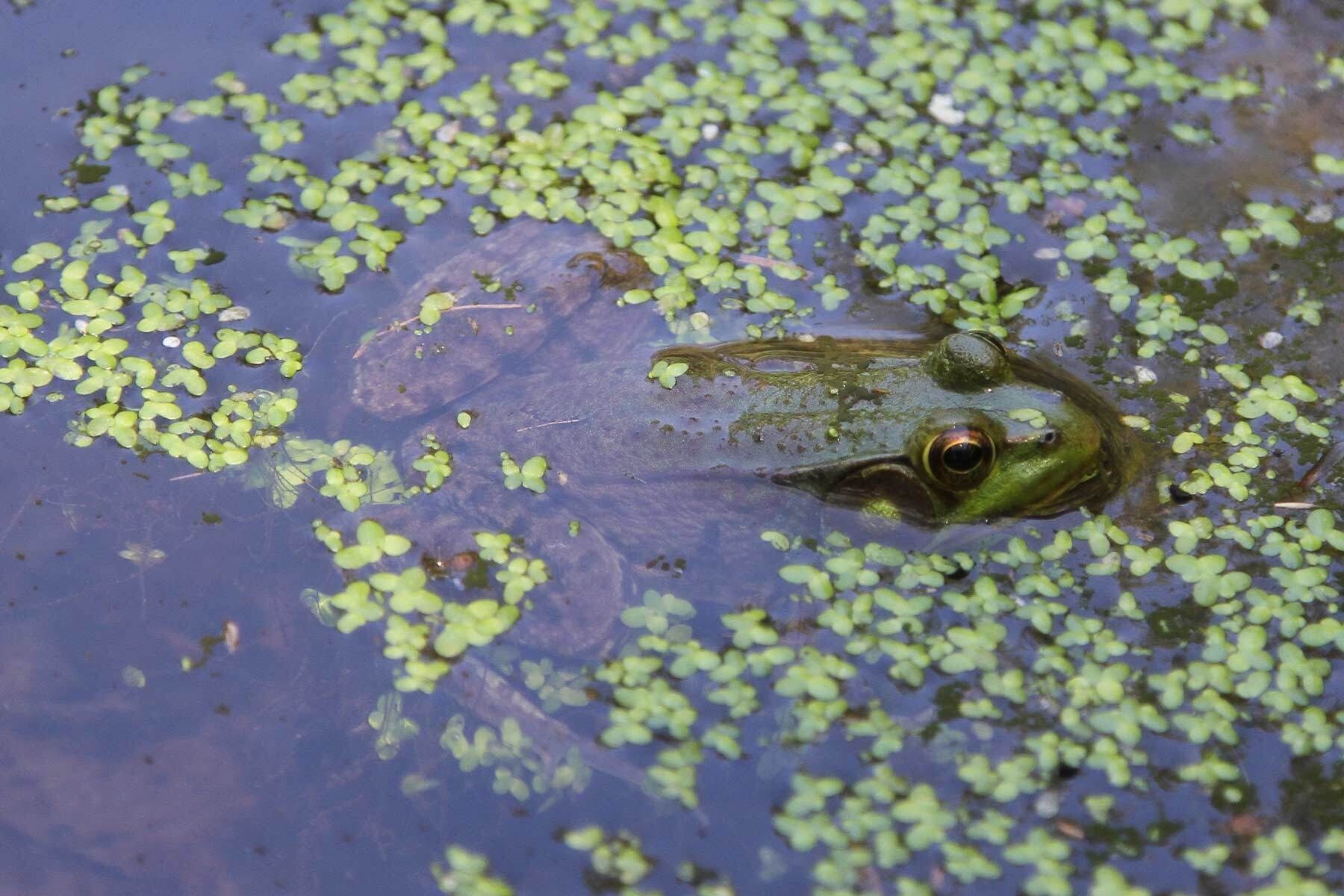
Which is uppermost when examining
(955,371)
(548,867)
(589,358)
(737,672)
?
(955,371)

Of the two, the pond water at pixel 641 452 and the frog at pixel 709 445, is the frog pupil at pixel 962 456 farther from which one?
the pond water at pixel 641 452

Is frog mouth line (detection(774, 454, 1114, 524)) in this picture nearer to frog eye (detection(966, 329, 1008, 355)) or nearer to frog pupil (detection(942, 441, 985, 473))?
frog pupil (detection(942, 441, 985, 473))

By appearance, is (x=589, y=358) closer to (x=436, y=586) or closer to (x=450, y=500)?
(x=450, y=500)

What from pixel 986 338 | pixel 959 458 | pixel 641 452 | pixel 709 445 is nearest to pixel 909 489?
pixel 959 458

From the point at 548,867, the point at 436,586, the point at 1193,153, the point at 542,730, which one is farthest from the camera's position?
the point at 1193,153

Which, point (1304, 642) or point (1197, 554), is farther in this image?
point (1197, 554)

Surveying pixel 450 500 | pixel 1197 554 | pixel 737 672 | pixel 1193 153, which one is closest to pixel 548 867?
pixel 737 672

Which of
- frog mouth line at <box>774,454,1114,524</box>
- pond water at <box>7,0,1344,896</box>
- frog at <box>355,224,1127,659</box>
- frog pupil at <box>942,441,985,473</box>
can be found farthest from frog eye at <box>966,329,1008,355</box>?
frog mouth line at <box>774,454,1114,524</box>
